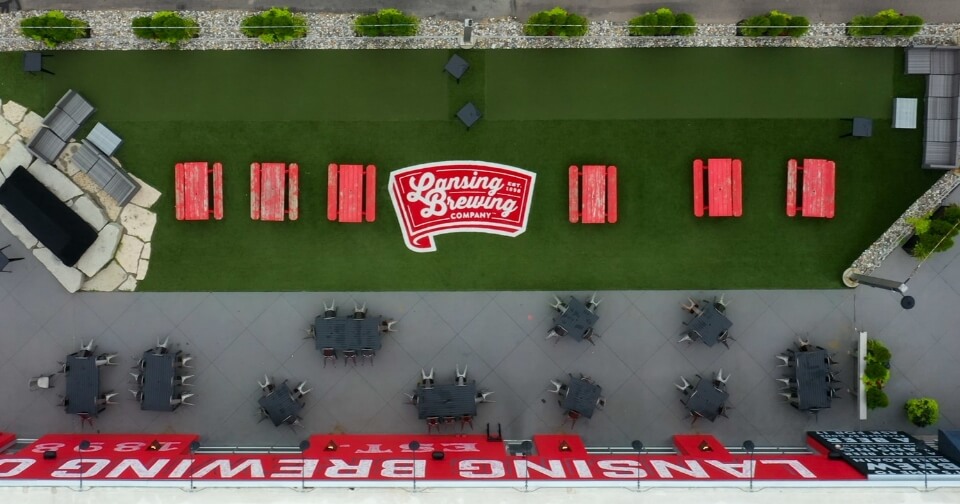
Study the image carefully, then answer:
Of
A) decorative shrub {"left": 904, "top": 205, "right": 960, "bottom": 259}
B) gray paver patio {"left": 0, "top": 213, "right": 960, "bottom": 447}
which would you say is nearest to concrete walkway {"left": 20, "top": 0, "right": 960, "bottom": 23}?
decorative shrub {"left": 904, "top": 205, "right": 960, "bottom": 259}

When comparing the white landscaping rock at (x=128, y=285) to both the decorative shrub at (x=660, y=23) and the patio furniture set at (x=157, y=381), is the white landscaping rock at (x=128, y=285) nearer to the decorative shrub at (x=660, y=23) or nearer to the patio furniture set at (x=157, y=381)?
the patio furniture set at (x=157, y=381)

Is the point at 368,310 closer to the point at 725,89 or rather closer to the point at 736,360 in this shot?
the point at 736,360

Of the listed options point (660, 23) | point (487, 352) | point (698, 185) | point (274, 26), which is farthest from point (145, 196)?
point (698, 185)

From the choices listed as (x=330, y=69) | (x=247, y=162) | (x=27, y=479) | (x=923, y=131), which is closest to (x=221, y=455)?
(x=27, y=479)

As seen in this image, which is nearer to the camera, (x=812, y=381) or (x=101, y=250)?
(x=812, y=381)

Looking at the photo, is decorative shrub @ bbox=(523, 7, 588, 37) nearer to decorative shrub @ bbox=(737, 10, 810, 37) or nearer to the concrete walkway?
the concrete walkway

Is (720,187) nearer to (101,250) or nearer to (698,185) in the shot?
(698,185)
